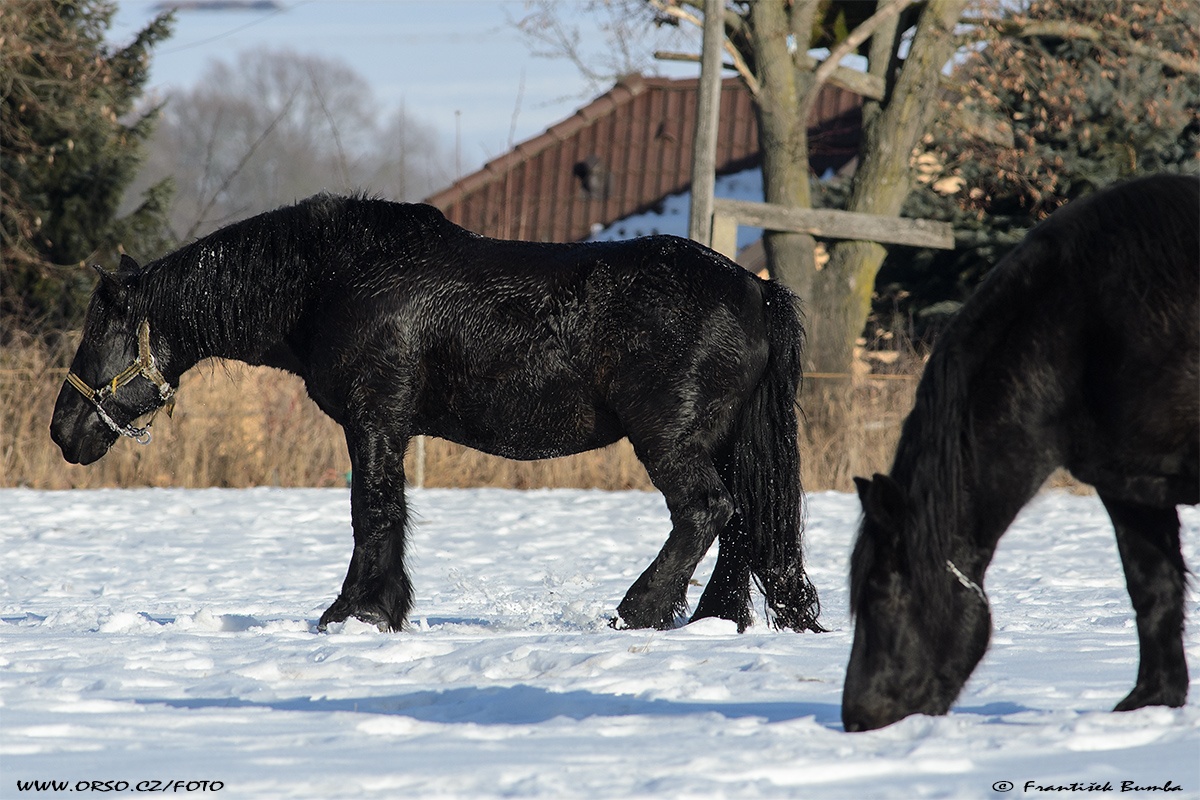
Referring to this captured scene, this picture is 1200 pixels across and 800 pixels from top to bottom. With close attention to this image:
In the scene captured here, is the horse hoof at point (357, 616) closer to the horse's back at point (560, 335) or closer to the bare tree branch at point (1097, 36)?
the horse's back at point (560, 335)

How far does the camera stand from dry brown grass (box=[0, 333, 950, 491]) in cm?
1373

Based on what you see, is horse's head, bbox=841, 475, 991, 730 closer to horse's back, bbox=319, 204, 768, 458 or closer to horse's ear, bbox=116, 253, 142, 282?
horse's back, bbox=319, 204, 768, 458

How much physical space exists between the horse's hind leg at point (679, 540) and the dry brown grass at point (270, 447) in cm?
820

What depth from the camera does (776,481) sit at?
5.83m

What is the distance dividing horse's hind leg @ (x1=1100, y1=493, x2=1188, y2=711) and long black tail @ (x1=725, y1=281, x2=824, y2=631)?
194 cm

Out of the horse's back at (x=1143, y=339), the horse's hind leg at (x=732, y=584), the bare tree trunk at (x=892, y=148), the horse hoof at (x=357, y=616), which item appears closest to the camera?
the horse's back at (x=1143, y=339)

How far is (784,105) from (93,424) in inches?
482

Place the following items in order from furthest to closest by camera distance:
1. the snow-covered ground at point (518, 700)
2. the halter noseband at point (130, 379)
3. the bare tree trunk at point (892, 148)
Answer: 1. the bare tree trunk at point (892, 148)
2. the halter noseband at point (130, 379)
3. the snow-covered ground at point (518, 700)

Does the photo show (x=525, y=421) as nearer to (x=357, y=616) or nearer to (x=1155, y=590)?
(x=357, y=616)

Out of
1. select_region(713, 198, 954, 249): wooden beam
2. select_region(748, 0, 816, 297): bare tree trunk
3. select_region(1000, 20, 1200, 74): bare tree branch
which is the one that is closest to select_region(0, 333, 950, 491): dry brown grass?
select_region(713, 198, 954, 249): wooden beam

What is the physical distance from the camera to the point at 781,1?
1714 centimetres

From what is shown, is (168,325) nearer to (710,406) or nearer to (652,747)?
(710,406)

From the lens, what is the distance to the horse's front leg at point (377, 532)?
231 inches

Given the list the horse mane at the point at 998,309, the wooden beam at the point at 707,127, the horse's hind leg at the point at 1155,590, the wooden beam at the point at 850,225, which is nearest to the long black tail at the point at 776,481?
the horse's hind leg at the point at 1155,590
